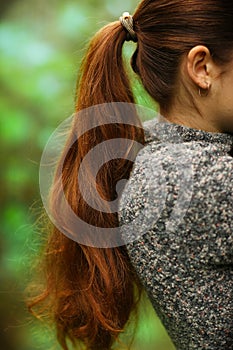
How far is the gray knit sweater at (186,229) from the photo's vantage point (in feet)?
3.52

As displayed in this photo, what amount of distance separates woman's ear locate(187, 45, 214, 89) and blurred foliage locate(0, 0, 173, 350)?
3.44 ft

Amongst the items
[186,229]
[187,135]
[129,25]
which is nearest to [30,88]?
[129,25]

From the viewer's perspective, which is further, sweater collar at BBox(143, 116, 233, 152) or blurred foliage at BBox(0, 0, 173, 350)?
blurred foliage at BBox(0, 0, 173, 350)

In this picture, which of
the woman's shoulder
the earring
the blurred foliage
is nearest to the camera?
the woman's shoulder

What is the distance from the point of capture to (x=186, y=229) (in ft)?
3.59

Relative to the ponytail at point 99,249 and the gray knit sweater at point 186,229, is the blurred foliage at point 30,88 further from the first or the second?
the gray knit sweater at point 186,229

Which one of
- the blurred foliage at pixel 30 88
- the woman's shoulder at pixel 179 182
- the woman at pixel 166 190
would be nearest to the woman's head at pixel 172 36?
the woman at pixel 166 190

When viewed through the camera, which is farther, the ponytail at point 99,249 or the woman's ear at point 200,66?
the ponytail at point 99,249

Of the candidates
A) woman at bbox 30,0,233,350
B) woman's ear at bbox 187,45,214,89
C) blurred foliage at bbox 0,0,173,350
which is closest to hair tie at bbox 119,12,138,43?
woman at bbox 30,0,233,350

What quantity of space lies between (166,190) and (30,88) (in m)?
1.20

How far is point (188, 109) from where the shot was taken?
3.92 feet

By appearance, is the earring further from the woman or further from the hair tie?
the hair tie

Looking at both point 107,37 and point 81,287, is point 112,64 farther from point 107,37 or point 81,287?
point 81,287

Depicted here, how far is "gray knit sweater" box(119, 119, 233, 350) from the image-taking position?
42.2 inches
